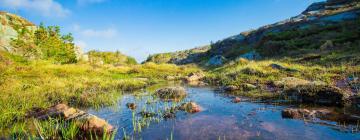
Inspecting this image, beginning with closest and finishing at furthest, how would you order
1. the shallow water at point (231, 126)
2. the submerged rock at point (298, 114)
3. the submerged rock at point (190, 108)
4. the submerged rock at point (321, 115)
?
the shallow water at point (231, 126)
the submerged rock at point (321, 115)
the submerged rock at point (298, 114)
the submerged rock at point (190, 108)

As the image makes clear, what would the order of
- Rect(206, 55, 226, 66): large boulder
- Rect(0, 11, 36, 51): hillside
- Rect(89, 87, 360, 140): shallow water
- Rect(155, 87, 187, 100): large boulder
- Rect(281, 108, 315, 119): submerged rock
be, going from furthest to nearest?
Rect(206, 55, 226, 66): large boulder
Rect(0, 11, 36, 51): hillside
Rect(155, 87, 187, 100): large boulder
Rect(281, 108, 315, 119): submerged rock
Rect(89, 87, 360, 140): shallow water

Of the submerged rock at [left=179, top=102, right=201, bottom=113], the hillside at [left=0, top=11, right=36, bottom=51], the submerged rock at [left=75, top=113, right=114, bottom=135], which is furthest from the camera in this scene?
the hillside at [left=0, top=11, right=36, bottom=51]

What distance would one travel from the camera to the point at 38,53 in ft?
141

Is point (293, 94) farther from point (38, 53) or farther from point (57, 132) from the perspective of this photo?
point (38, 53)

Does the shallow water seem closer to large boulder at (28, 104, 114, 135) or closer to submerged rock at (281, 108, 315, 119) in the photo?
submerged rock at (281, 108, 315, 119)

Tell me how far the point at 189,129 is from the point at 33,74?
71.4ft

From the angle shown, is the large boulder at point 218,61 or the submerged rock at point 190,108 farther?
the large boulder at point 218,61

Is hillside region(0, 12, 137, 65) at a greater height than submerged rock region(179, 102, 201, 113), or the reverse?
hillside region(0, 12, 137, 65)

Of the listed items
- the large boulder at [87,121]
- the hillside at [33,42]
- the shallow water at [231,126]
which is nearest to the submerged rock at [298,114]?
the shallow water at [231,126]

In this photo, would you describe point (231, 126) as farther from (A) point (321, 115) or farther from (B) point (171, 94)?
(B) point (171, 94)

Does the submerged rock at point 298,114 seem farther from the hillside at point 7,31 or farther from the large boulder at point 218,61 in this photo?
the hillside at point 7,31

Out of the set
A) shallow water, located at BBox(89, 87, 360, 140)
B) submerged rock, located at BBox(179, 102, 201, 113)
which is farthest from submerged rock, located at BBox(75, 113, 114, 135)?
submerged rock, located at BBox(179, 102, 201, 113)

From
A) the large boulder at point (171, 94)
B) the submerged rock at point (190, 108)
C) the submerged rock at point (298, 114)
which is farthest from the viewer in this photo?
the large boulder at point (171, 94)

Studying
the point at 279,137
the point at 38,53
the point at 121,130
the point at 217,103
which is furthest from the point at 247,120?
the point at 38,53
